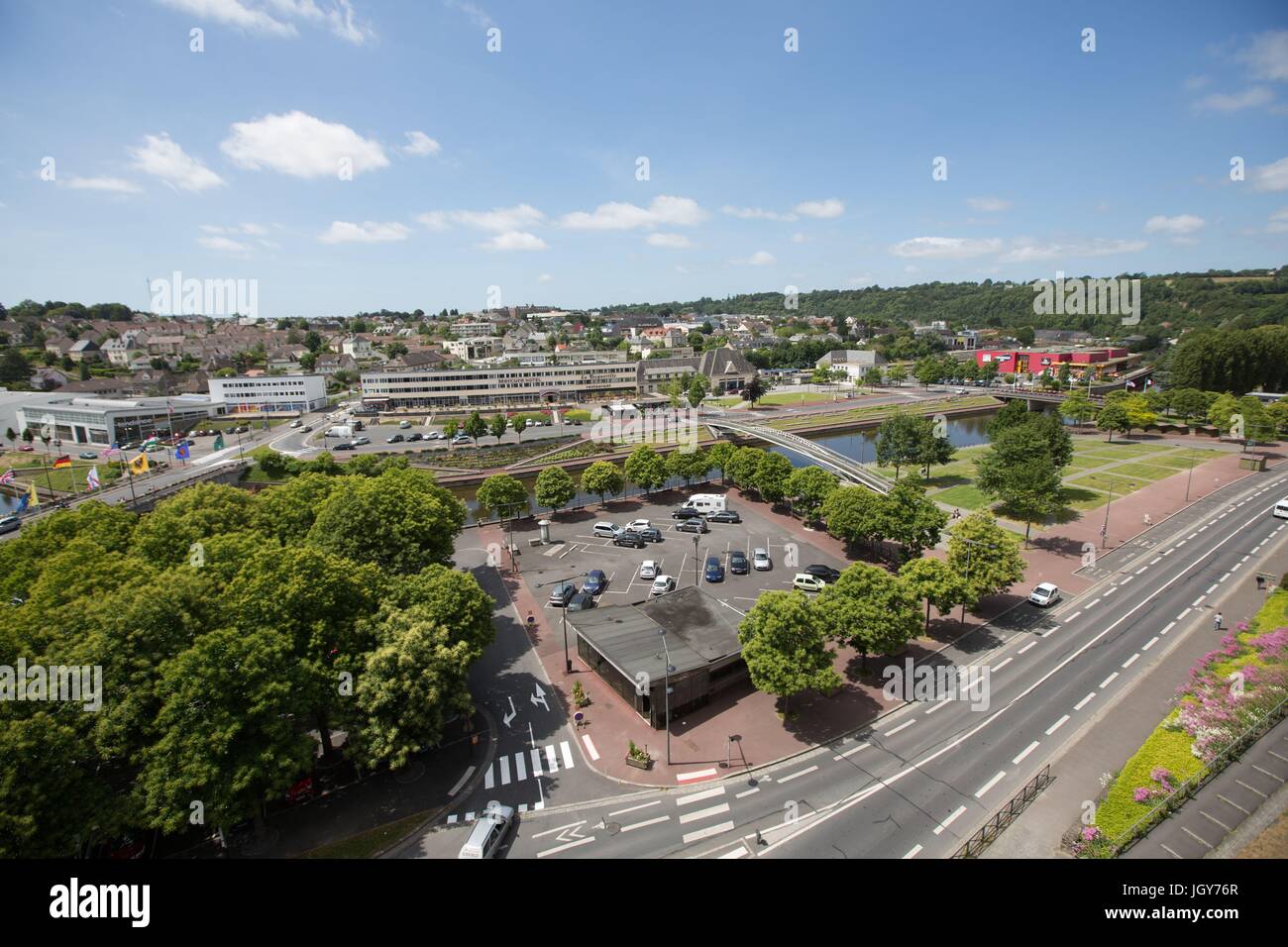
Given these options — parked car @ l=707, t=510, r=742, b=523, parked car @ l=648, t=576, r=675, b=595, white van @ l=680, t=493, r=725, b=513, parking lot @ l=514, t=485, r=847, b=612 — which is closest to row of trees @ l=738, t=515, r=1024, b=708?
parking lot @ l=514, t=485, r=847, b=612

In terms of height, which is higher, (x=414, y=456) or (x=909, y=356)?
(x=909, y=356)

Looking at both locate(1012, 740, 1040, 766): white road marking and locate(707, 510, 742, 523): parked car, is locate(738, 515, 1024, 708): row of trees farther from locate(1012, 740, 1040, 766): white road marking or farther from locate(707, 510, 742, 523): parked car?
locate(707, 510, 742, 523): parked car

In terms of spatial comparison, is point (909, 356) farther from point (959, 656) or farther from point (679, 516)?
point (959, 656)

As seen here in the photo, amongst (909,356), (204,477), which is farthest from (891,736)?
(909,356)

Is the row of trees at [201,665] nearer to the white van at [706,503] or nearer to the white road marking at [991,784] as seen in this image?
the white road marking at [991,784]

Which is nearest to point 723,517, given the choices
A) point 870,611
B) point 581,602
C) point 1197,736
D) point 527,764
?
point 581,602

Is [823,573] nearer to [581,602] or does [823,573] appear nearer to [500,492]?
[581,602]
